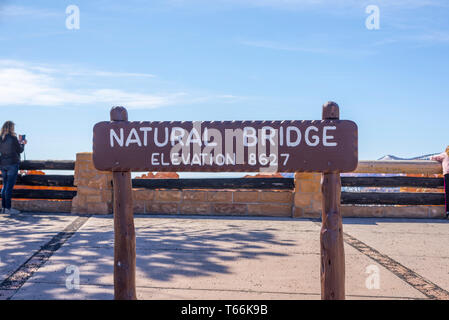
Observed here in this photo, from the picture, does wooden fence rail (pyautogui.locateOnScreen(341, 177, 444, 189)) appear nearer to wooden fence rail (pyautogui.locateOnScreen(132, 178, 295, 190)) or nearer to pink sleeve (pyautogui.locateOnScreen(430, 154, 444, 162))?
pink sleeve (pyautogui.locateOnScreen(430, 154, 444, 162))

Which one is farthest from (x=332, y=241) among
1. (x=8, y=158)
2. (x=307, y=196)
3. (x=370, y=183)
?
(x=8, y=158)

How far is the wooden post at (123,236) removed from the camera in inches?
119

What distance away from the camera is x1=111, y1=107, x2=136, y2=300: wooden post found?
3025 mm

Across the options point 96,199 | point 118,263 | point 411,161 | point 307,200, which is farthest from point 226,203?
point 118,263

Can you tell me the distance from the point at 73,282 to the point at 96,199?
495 cm

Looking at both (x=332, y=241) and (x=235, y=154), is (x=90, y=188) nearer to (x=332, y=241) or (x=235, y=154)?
(x=235, y=154)

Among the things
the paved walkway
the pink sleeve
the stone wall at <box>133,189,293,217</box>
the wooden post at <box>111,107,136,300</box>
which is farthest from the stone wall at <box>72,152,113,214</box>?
the pink sleeve

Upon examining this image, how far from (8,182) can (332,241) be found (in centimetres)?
810

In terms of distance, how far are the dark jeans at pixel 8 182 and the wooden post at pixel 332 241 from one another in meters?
7.94

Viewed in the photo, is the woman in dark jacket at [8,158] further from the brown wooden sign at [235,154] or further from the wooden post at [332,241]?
the wooden post at [332,241]

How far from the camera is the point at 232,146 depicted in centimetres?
296

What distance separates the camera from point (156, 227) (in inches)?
286

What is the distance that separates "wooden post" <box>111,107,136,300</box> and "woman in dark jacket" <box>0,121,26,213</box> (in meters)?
6.84

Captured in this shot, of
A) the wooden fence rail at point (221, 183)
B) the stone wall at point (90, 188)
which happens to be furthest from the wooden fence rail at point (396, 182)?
the stone wall at point (90, 188)
